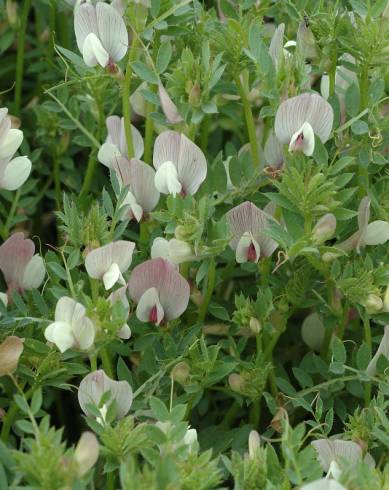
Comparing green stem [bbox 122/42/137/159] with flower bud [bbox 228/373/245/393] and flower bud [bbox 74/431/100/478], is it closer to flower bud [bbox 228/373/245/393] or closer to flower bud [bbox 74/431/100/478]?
flower bud [bbox 228/373/245/393]

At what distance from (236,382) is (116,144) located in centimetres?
34

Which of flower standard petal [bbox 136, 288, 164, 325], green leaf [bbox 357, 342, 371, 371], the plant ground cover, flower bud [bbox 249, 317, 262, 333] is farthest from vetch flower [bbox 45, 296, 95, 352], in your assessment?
green leaf [bbox 357, 342, 371, 371]

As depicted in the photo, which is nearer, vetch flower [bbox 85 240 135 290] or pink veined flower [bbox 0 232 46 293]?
vetch flower [bbox 85 240 135 290]

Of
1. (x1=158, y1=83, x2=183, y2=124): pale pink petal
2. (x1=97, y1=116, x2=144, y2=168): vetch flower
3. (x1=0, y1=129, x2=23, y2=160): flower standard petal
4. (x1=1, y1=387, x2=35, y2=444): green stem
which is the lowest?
(x1=1, y1=387, x2=35, y2=444): green stem

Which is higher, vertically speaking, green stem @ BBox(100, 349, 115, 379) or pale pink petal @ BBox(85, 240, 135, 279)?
pale pink petal @ BBox(85, 240, 135, 279)

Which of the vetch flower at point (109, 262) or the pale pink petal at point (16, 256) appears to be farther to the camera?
the pale pink petal at point (16, 256)

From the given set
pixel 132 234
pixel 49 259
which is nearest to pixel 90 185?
pixel 132 234

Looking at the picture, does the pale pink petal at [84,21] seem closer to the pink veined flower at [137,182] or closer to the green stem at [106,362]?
the pink veined flower at [137,182]

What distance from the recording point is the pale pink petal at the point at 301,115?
42.0 inches

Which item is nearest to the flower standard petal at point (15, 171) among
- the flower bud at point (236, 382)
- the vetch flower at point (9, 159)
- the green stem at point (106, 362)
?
the vetch flower at point (9, 159)

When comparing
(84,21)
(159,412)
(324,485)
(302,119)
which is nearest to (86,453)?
(159,412)

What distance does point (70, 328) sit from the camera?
3.31ft

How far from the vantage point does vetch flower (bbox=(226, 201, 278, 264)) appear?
113 cm

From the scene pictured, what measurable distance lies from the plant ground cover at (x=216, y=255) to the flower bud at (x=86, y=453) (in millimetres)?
60
